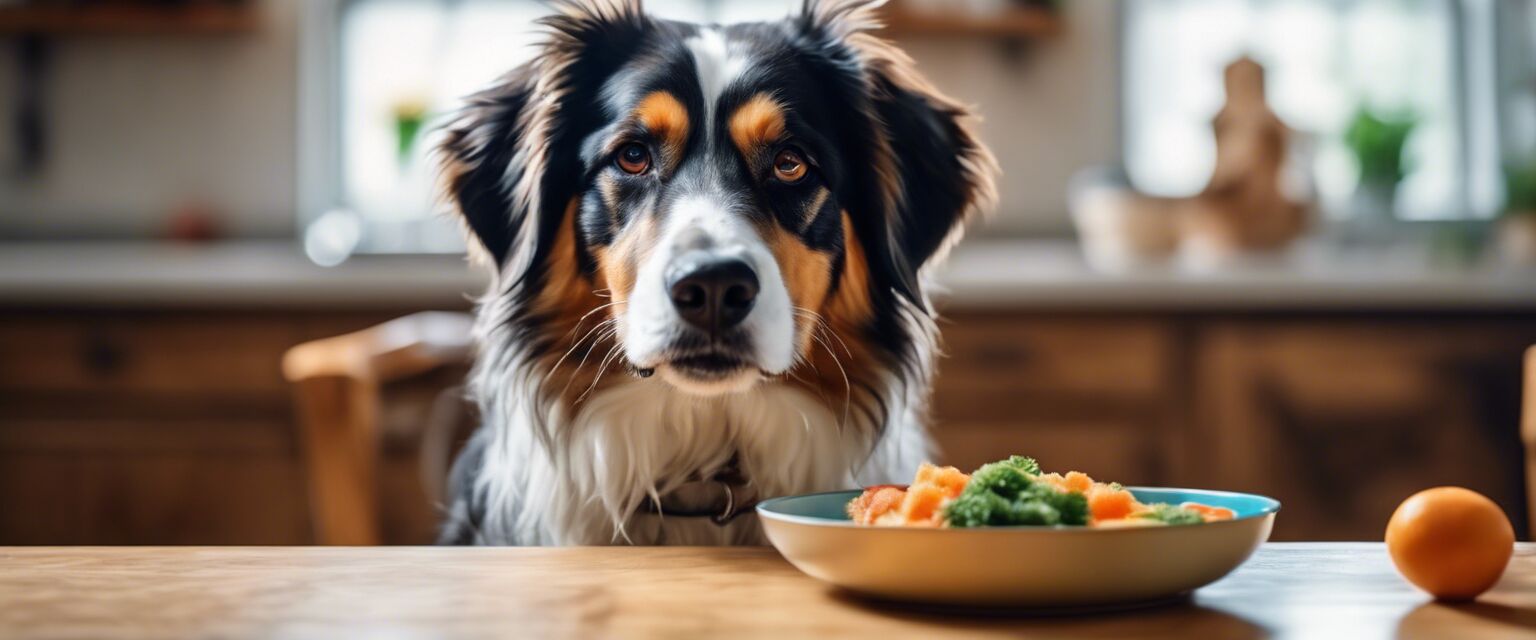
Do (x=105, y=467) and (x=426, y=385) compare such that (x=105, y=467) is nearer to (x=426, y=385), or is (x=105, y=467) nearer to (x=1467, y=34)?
(x=426, y=385)

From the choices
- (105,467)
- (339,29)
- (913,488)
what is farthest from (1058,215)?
(913,488)

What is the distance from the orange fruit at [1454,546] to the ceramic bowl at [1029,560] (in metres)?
0.11

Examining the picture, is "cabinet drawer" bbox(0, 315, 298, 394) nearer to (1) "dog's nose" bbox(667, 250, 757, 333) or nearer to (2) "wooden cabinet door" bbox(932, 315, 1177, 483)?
(2) "wooden cabinet door" bbox(932, 315, 1177, 483)

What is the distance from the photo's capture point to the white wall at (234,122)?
3787 millimetres

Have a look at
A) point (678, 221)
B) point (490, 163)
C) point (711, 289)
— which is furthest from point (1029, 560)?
point (490, 163)

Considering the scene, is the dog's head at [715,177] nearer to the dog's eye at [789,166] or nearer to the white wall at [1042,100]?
the dog's eye at [789,166]

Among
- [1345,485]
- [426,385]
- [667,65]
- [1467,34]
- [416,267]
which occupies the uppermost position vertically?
[1467,34]

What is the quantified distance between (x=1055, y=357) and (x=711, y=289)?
174 centimetres

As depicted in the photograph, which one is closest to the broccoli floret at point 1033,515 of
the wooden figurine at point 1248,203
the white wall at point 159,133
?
the wooden figurine at point 1248,203

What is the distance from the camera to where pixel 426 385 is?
2.84m

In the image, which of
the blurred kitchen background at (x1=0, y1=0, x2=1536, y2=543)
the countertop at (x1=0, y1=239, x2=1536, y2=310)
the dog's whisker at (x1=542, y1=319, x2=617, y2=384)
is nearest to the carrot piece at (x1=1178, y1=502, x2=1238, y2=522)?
the dog's whisker at (x1=542, y1=319, x2=617, y2=384)

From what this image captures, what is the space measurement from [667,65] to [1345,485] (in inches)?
81.2

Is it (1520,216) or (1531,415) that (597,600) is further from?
(1520,216)

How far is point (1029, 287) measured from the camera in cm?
286
